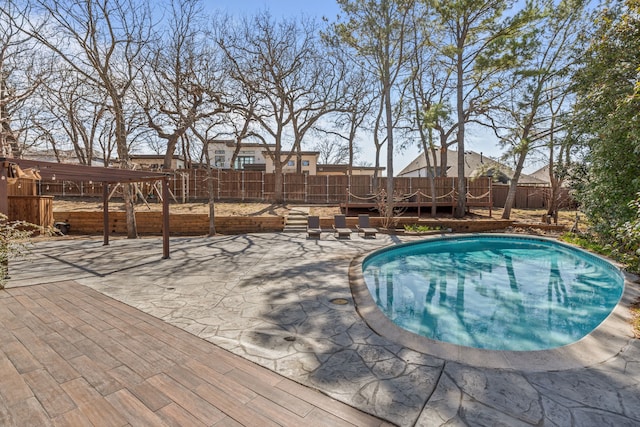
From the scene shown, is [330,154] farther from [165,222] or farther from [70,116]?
[165,222]

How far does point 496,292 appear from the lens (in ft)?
18.2

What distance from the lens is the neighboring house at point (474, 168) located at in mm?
14252

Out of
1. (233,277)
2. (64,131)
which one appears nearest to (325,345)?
(233,277)

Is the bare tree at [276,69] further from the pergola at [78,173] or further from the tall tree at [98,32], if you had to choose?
the pergola at [78,173]

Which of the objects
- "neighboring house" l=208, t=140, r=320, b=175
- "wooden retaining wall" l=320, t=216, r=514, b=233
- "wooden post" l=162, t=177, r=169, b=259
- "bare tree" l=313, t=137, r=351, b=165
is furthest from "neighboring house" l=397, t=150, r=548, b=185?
"wooden post" l=162, t=177, r=169, b=259

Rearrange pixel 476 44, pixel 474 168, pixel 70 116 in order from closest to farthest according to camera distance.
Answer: pixel 476 44
pixel 70 116
pixel 474 168

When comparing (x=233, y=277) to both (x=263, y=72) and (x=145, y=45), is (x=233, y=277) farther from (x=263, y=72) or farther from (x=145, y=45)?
(x=263, y=72)

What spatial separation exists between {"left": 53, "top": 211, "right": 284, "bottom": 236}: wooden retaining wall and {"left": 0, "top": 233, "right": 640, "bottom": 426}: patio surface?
7.01 meters

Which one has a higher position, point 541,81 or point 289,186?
point 541,81

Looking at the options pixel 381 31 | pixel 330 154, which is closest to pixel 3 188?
pixel 381 31

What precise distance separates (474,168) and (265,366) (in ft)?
93.5

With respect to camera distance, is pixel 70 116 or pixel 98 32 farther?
pixel 70 116

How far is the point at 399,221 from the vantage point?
38.8 ft

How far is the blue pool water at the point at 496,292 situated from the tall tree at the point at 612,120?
126 centimetres
